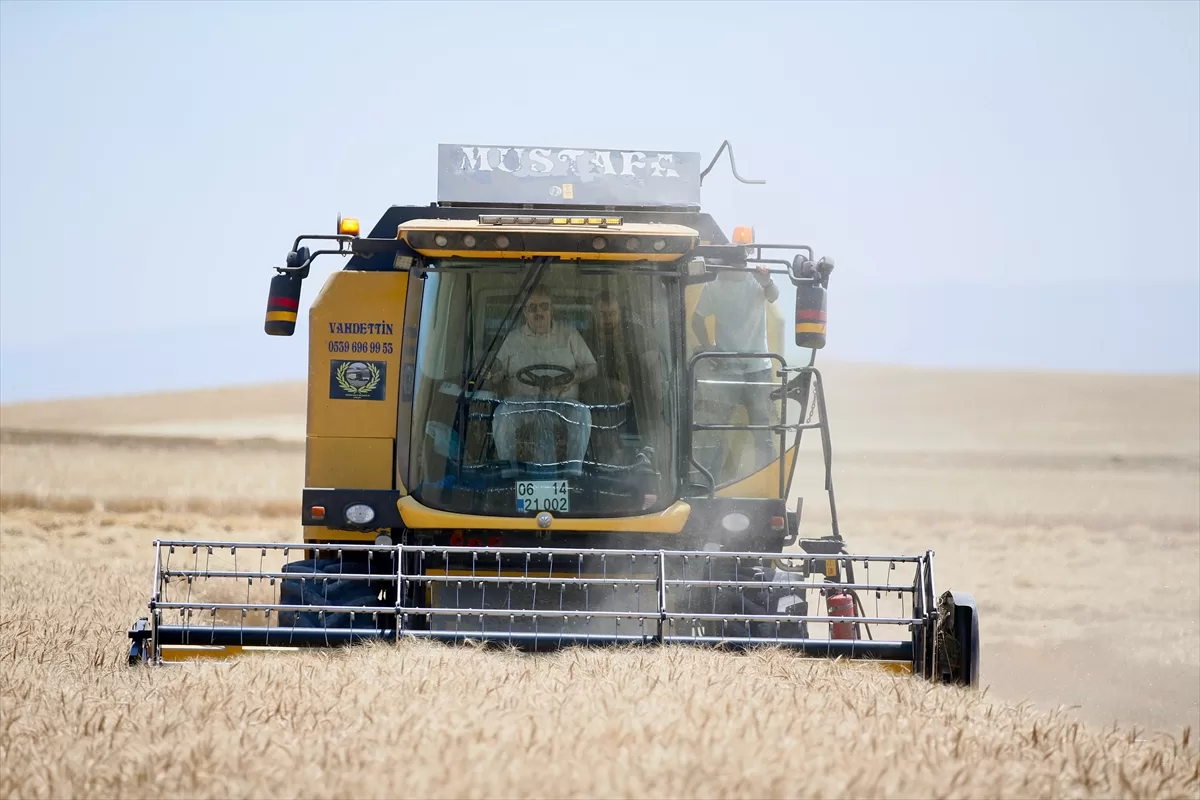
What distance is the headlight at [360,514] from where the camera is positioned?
753cm

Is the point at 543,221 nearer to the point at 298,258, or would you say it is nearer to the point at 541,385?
the point at 541,385

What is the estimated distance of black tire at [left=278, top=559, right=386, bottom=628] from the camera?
6789mm

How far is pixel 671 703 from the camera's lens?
4.89 metres

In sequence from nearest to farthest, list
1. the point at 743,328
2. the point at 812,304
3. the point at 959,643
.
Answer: the point at 959,643 → the point at 812,304 → the point at 743,328

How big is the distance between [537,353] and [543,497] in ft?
2.50

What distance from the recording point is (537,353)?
7.04 meters

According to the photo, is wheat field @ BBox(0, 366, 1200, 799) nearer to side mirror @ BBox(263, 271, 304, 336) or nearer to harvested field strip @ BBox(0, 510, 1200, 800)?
harvested field strip @ BBox(0, 510, 1200, 800)

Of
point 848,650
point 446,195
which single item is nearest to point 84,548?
point 446,195

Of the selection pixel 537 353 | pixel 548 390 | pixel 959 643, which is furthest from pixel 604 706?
pixel 537 353

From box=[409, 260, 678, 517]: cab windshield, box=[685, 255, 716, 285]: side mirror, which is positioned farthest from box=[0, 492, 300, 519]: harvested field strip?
box=[685, 255, 716, 285]: side mirror

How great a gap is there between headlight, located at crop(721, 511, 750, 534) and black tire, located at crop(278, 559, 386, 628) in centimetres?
191

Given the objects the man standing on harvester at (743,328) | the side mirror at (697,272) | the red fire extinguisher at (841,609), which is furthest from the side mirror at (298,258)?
the red fire extinguisher at (841,609)

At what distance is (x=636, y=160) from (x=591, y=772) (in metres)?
5.43

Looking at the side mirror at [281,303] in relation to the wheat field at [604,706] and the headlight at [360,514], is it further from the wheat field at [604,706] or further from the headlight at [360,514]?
the wheat field at [604,706]
